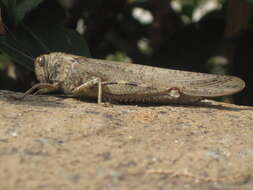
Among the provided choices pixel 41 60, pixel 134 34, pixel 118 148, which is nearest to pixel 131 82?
pixel 41 60

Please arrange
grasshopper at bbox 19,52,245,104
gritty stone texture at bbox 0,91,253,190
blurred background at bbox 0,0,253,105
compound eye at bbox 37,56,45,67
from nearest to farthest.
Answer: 1. gritty stone texture at bbox 0,91,253,190
2. grasshopper at bbox 19,52,245,104
3. compound eye at bbox 37,56,45,67
4. blurred background at bbox 0,0,253,105

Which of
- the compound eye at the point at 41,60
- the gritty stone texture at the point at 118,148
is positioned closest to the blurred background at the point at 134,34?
the compound eye at the point at 41,60

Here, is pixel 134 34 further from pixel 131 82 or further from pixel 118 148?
pixel 118 148

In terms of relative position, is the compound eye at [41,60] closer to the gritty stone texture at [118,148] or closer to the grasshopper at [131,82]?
the grasshopper at [131,82]

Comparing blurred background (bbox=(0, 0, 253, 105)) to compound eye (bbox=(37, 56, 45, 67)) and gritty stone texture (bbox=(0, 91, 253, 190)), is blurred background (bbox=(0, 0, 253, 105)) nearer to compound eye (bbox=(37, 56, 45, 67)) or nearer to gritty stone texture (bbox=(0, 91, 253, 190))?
compound eye (bbox=(37, 56, 45, 67))

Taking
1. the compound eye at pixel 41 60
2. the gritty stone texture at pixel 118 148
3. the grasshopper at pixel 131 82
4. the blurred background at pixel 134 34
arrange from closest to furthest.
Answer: the gritty stone texture at pixel 118 148, the grasshopper at pixel 131 82, the compound eye at pixel 41 60, the blurred background at pixel 134 34

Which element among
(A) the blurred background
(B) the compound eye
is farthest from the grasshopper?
(A) the blurred background
